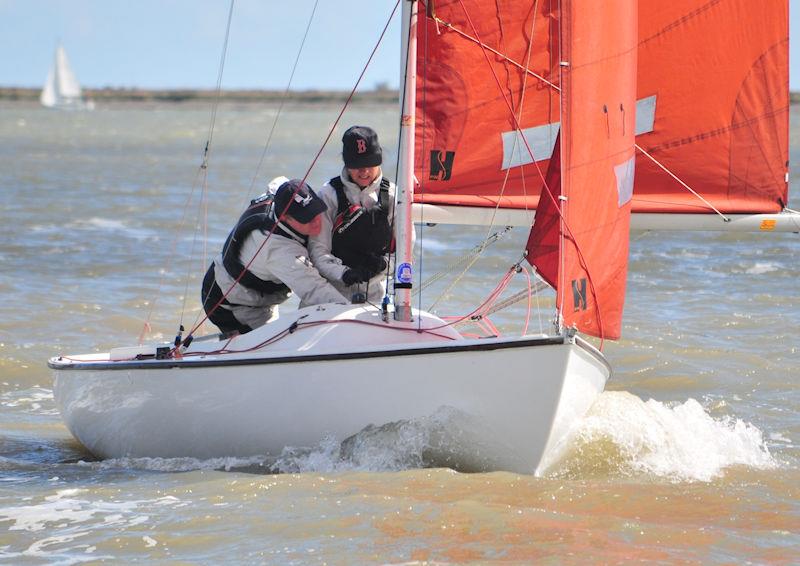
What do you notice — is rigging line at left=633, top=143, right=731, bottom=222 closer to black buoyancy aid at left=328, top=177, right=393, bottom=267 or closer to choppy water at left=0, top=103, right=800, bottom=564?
choppy water at left=0, top=103, right=800, bottom=564

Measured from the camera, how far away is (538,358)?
5.44m

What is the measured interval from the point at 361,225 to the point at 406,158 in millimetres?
619

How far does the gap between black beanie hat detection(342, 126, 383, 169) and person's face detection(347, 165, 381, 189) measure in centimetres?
3

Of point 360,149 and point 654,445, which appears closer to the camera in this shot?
point 360,149

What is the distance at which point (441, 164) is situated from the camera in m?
6.75

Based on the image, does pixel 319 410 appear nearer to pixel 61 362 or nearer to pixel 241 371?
pixel 241 371

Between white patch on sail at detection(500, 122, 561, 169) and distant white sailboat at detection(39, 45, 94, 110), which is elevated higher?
distant white sailboat at detection(39, 45, 94, 110)

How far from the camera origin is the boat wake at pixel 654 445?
20.1 ft

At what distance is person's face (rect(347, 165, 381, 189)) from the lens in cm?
617

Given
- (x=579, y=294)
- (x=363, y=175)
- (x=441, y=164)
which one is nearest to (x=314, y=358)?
(x=363, y=175)

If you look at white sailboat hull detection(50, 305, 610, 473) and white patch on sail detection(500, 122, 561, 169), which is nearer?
white sailboat hull detection(50, 305, 610, 473)

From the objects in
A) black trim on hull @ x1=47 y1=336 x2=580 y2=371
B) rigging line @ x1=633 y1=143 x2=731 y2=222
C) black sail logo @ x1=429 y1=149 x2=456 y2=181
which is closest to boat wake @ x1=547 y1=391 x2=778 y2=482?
black trim on hull @ x1=47 y1=336 x2=580 y2=371

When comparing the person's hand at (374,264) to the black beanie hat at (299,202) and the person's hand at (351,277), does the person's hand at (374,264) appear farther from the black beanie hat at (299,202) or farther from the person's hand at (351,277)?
the black beanie hat at (299,202)

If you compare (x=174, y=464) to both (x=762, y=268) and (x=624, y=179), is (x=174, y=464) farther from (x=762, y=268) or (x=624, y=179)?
(x=762, y=268)
